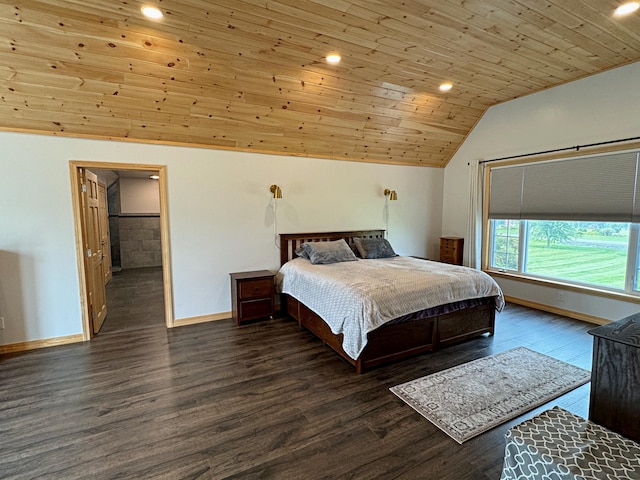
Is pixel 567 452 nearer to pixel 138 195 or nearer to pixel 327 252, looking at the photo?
pixel 327 252

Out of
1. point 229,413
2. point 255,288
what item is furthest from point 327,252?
point 229,413

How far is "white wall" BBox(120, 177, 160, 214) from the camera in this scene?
8258mm

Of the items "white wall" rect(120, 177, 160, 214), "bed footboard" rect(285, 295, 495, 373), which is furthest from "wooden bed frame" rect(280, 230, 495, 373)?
"white wall" rect(120, 177, 160, 214)

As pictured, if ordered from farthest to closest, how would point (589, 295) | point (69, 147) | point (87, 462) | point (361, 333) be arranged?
point (589, 295) < point (69, 147) < point (361, 333) < point (87, 462)

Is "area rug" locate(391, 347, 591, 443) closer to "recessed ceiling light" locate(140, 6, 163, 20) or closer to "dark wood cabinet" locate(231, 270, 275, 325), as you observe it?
"dark wood cabinet" locate(231, 270, 275, 325)

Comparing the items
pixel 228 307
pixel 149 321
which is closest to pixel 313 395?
pixel 228 307

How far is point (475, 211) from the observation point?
5.48 meters

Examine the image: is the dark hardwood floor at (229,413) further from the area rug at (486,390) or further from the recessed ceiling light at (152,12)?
the recessed ceiling light at (152,12)

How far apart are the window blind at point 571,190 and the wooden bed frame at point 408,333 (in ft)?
6.29

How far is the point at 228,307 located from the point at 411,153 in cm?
398

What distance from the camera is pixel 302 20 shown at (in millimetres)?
2660

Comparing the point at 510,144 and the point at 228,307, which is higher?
the point at 510,144

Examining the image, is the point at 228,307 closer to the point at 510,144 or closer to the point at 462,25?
the point at 462,25

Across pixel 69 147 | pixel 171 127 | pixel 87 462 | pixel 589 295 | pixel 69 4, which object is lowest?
pixel 87 462
